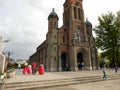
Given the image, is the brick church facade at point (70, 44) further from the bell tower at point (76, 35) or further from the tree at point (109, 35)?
the tree at point (109, 35)

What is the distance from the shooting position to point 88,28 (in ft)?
135

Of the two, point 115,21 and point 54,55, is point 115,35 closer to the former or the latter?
point 115,21

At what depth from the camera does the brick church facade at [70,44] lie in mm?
32359

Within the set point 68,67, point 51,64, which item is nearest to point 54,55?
point 51,64

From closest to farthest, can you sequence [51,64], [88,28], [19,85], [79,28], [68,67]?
[19,85], [51,64], [68,67], [79,28], [88,28]

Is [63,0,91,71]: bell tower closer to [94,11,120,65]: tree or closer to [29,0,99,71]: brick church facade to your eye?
[29,0,99,71]: brick church facade

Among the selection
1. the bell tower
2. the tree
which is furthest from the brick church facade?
the tree

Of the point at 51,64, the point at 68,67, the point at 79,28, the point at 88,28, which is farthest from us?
the point at 88,28

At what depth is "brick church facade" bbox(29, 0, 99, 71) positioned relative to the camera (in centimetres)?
3236

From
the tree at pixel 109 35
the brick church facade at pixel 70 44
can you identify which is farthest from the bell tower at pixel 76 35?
the tree at pixel 109 35

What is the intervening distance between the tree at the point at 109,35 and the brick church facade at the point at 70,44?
12.6ft

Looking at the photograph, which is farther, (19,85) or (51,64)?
(51,64)

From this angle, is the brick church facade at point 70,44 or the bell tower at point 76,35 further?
the bell tower at point 76,35

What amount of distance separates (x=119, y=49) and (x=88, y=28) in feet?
40.6
